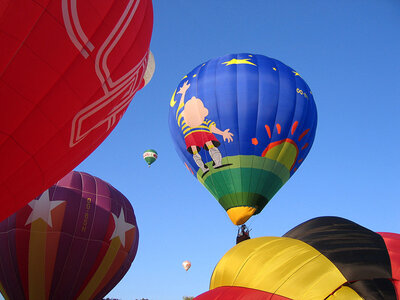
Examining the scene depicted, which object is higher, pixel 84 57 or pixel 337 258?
pixel 84 57

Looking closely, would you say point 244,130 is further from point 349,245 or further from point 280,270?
point 280,270

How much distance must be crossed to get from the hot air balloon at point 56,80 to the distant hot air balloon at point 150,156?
51.7ft

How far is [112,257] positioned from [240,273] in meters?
8.55

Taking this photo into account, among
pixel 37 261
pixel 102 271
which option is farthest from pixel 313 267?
pixel 102 271

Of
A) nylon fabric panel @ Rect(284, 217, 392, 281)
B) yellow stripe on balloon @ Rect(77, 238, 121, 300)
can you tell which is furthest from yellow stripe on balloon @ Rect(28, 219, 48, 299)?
nylon fabric panel @ Rect(284, 217, 392, 281)

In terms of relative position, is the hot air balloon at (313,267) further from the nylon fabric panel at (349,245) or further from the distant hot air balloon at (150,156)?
the distant hot air balloon at (150,156)

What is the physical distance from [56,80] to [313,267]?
346 centimetres

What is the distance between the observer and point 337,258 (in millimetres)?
3400

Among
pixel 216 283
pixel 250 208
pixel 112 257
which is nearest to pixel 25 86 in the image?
pixel 216 283

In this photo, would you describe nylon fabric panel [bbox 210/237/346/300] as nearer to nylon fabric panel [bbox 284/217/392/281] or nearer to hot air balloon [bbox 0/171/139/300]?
nylon fabric panel [bbox 284/217/392/281]

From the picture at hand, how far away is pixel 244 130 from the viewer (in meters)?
13.1

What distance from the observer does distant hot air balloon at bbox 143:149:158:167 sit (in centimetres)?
2181

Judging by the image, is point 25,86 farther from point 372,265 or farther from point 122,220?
point 122,220

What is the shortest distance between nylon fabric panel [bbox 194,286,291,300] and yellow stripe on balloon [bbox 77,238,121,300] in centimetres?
823
